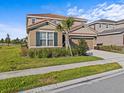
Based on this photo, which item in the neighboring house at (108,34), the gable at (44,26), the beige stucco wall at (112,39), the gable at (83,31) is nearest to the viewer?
the gable at (44,26)

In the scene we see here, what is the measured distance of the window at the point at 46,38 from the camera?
22094 millimetres

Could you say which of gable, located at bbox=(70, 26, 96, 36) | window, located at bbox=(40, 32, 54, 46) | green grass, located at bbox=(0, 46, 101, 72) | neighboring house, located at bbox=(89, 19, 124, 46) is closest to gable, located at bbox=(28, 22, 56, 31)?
window, located at bbox=(40, 32, 54, 46)

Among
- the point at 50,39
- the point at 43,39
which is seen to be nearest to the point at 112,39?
the point at 50,39

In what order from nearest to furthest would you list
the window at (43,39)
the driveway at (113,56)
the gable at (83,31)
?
the driveway at (113,56), the window at (43,39), the gable at (83,31)

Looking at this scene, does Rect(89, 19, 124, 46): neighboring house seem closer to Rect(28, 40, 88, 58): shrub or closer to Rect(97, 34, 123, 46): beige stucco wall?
Rect(97, 34, 123, 46): beige stucco wall

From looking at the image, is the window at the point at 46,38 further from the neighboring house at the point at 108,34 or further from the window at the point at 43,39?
the neighboring house at the point at 108,34

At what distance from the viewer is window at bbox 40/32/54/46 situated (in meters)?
22.1

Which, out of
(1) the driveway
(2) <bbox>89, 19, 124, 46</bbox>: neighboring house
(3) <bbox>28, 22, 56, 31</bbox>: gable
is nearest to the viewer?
(1) the driveway

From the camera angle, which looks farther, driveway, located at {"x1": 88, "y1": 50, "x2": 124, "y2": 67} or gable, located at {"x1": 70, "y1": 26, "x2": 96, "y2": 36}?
gable, located at {"x1": 70, "y1": 26, "x2": 96, "y2": 36}

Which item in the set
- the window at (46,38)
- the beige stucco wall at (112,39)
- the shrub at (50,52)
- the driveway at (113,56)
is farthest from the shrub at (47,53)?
the beige stucco wall at (112,39)

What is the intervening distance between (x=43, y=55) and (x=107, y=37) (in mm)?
19939

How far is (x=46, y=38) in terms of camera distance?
22.3 meters

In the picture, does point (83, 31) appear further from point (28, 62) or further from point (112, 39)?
point (28, 62)

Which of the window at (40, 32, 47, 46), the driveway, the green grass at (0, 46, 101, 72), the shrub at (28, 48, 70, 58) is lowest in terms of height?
the driveway
